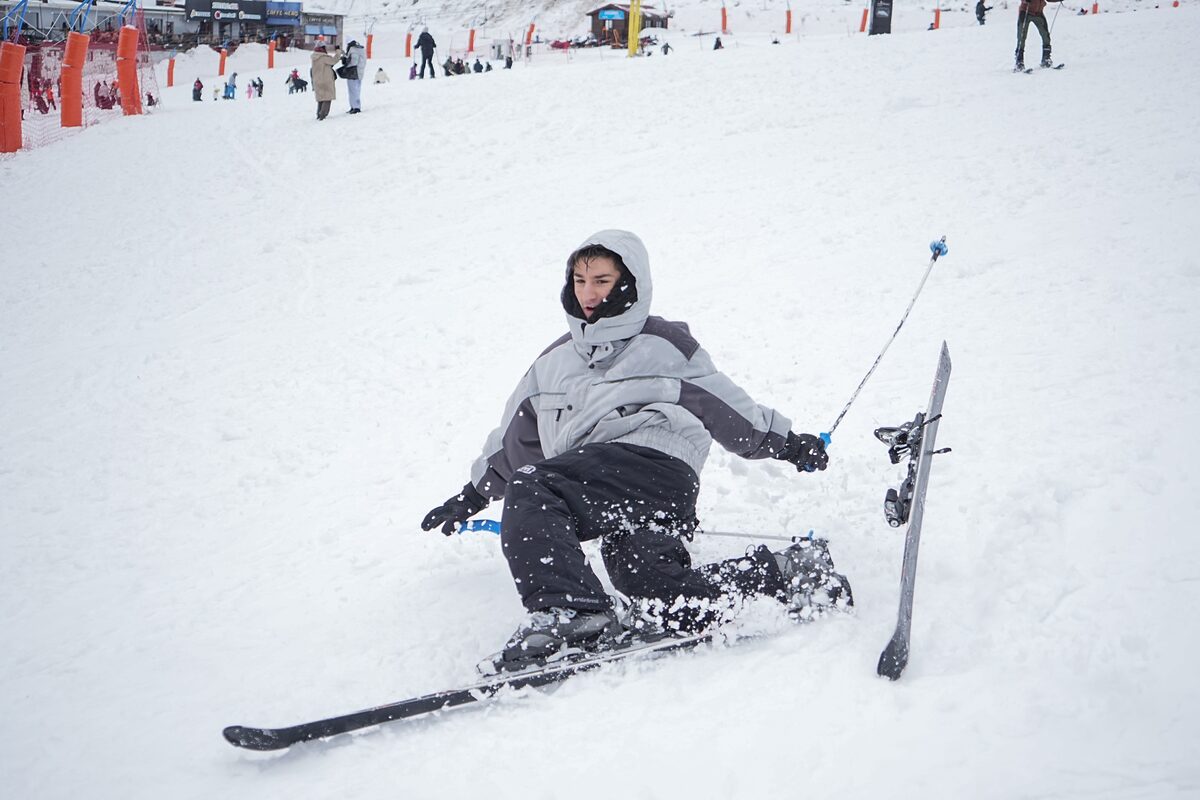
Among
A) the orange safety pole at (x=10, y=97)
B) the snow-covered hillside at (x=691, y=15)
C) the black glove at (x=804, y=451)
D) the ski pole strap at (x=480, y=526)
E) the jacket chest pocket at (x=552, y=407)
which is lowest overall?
the ski pole strap at (x=480, y=526)

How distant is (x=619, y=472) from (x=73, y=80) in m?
18.6

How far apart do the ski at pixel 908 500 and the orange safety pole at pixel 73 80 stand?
18.7 m

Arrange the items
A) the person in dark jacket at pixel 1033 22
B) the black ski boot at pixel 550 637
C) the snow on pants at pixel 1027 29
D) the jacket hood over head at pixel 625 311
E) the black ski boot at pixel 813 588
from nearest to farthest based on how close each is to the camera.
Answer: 1. the black ski boot at pixel 550 637
2. the black ski boot at pixel 813 588
3. the jacket hood over head at pixel 625 311
4. the person in dark jacket at pixel 1033 22
5. the snow on pants at pixel 1027 29

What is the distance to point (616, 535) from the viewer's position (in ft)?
7.86

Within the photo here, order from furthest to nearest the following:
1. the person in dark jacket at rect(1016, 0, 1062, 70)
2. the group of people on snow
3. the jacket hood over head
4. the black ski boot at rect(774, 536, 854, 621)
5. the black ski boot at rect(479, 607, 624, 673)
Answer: the group of people on snow → the person in dark jacket at rect(1016, 0, 1062, 70) → the jacket hood over head → the black ski boot at rect(774, 536, 854, 621) → the black ski boot at rect(479, 607, 624, 673)

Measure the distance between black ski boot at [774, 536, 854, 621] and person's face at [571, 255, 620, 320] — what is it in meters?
1.06

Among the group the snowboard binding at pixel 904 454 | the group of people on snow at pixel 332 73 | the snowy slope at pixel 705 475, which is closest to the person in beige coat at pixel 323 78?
the group of people on snow at pixel 332 73

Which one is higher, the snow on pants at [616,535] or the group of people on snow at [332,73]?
the group of people on snow at [332,73]

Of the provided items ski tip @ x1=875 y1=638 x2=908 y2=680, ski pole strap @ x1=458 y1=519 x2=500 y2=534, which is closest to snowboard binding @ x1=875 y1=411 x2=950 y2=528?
ski tip @ x1=875 y1=638 x2=908 y2=680

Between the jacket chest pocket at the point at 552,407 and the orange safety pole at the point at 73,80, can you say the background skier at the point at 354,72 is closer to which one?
the orange safety pole at the point at 73,80

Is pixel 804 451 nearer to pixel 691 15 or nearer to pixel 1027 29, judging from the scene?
pixel 1027 29

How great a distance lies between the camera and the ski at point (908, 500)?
195 cm

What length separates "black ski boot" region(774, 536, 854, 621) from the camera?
2270 millimetres

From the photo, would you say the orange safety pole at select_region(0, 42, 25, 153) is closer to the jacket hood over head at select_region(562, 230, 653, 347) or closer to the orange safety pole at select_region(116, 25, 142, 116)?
the orange safety pole at select_region(116, 25, 142, 116)
